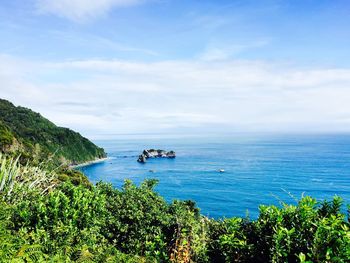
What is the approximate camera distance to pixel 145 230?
8.55m

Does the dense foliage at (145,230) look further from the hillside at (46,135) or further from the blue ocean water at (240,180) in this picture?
the hillside at (46,135)

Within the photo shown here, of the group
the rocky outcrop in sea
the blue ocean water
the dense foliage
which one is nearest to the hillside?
the blue ocean water

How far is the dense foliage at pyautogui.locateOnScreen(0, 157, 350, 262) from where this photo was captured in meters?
4.95

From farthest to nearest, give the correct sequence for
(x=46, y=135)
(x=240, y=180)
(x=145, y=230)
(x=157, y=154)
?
(x=157, y=154)
(x=46, y=135)
(x=240, y=180)
(x=145, y=230)

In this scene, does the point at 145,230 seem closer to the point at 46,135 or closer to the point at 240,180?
the point at 240,180

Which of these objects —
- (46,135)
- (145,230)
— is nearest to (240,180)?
(46,135)

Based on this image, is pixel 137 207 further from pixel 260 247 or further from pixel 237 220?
pixel 260 247

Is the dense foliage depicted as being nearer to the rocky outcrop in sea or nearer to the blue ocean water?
the blue ocean water

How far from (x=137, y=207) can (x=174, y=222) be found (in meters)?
1.59

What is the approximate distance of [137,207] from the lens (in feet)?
30.3

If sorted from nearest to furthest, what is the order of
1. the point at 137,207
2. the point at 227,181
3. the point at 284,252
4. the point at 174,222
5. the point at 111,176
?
the point at 284,252
the point at 174,222
the point at 137,207
the point at 227,181
the point at 111,176

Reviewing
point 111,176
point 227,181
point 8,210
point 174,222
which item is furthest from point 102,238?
point 111,176

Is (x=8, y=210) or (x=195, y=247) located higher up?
(x=8, y=210)

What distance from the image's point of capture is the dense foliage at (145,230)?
4.95m
